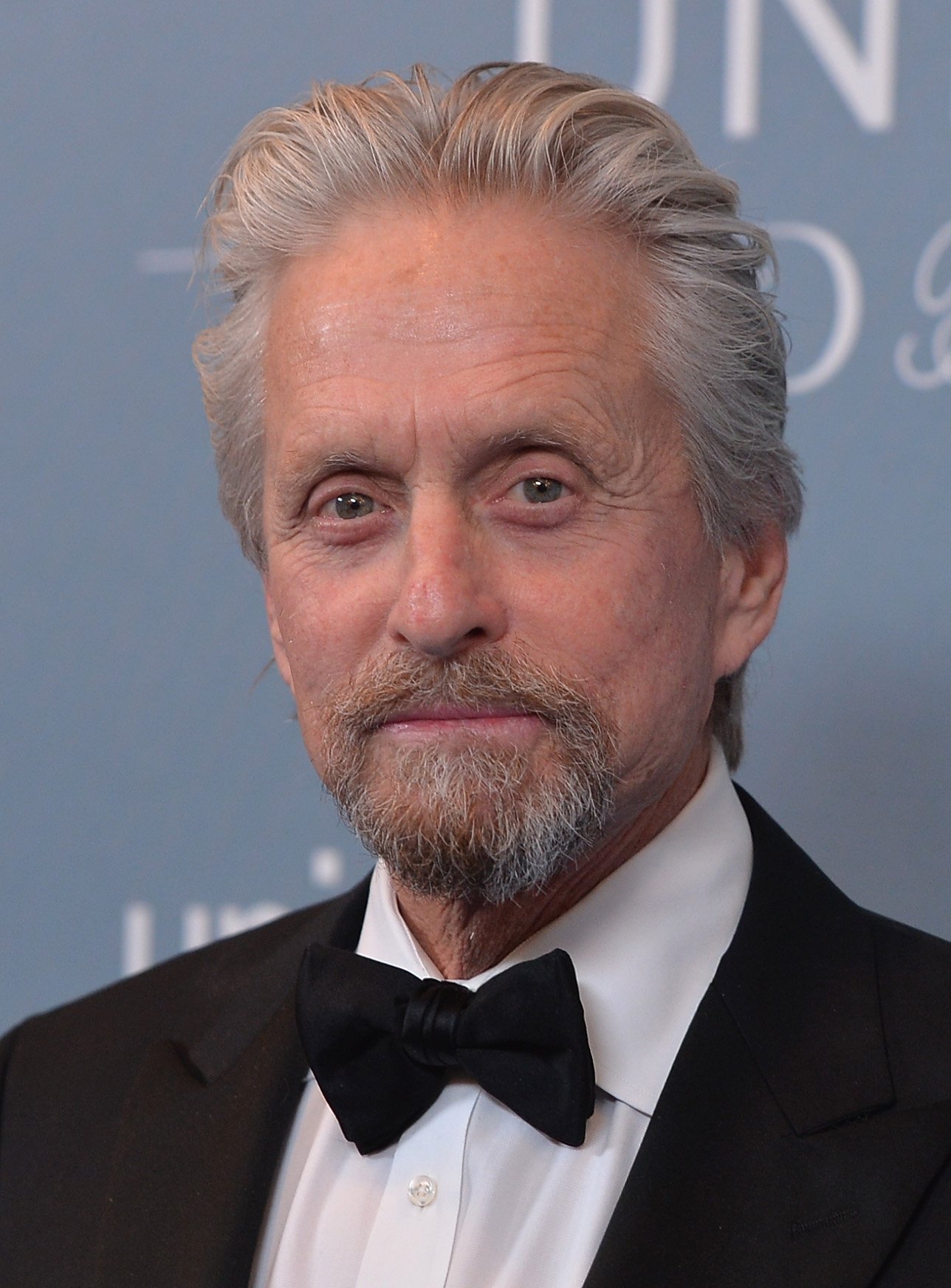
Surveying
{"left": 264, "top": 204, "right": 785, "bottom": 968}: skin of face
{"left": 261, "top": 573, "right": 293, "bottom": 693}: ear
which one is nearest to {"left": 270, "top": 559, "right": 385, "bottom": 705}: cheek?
{"left": 264, "top": 204, "right": 785, "bottom": 968}: skin of face

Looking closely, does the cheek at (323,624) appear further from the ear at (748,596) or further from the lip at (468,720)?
the ear at (748,596)

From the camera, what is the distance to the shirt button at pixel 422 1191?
4.57 feet

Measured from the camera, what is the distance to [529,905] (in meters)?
1.53

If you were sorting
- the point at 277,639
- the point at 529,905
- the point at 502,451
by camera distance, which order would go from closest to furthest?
the point at 502,451, the point at 529,905, the point at 277,639

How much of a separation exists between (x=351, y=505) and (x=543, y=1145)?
1.89 ft

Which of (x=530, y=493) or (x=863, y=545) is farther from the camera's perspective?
(x=863, y=545)

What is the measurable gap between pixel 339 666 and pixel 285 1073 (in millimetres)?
389

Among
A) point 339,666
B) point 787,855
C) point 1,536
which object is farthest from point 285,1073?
point 1,536

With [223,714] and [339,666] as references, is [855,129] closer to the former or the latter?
[339,666]

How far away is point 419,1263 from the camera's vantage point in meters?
1.36

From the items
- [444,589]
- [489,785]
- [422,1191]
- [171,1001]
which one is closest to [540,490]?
[444,589]

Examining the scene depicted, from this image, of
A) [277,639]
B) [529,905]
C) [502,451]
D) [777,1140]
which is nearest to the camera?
[777,1140]

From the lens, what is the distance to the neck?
5.01 ft

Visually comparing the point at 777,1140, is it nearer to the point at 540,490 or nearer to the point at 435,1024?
the point at 435,1024
